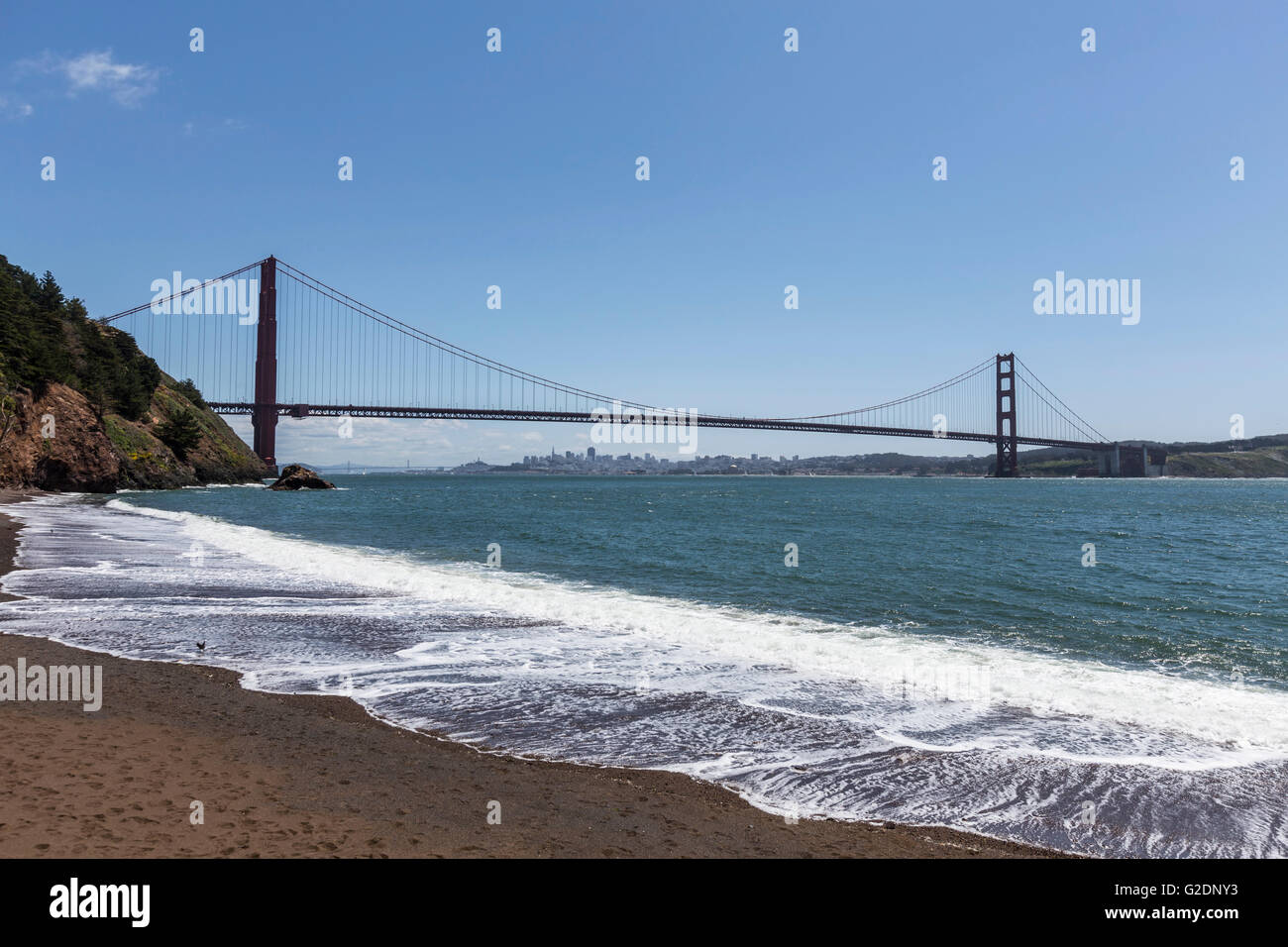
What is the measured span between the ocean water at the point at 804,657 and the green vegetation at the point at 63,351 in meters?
30.6

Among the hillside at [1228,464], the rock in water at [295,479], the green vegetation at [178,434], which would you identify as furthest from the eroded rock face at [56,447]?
the hillside at [1228,464]

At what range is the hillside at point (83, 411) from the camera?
→ 47469 mm

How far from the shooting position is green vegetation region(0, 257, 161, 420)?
47.5m

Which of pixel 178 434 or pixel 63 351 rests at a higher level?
pixel 63 351

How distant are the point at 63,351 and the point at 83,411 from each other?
5.27m

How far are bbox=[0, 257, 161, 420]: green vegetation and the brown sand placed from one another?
52.1 metres

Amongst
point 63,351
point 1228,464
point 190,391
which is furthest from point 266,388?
point 1228,464

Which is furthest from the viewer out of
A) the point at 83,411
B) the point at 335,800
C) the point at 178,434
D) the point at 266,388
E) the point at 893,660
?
the point at 266,388

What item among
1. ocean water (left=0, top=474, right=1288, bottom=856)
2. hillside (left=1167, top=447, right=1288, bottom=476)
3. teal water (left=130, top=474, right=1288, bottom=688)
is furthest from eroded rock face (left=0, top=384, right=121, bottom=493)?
hillside (left=1167, top=447, right=1288, bottom=476)

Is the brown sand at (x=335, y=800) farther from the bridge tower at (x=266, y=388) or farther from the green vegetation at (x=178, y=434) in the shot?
the bridge tower at (x=266, y=388)

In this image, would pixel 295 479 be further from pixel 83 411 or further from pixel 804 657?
pixel 804 657

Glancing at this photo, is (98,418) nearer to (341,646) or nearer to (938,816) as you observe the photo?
(341,646)

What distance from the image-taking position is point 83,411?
Answer: 53.9 meters
